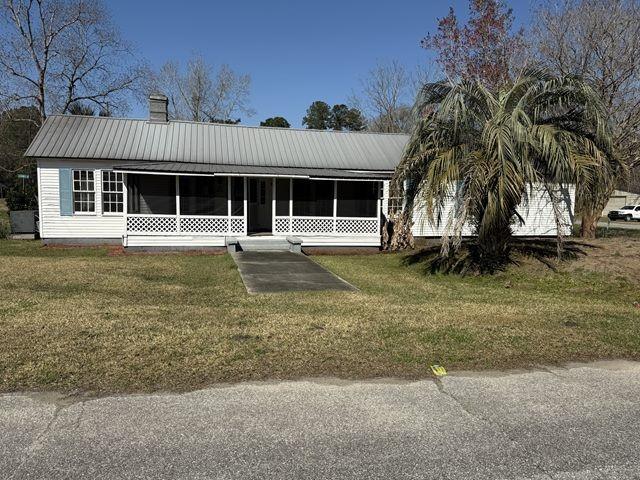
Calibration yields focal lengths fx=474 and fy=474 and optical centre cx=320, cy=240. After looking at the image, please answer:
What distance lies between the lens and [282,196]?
18.6 metres

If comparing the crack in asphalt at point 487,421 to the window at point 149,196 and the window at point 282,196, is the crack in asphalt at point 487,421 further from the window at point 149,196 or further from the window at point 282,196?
the window at point 282,196

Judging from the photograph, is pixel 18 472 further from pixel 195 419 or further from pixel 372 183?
pixel 372 183

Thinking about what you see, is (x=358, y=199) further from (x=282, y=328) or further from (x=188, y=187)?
(x=282, y=328)

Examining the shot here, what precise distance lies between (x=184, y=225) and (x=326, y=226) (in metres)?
4.89

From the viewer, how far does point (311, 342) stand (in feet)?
17.4

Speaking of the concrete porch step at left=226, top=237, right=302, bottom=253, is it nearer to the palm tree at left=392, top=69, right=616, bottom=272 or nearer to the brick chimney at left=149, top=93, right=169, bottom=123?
the palm tree at left=392, top=69, right=616, bottom=272

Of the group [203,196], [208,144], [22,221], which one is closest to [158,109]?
[208,144]

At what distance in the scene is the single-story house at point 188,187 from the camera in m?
15.9

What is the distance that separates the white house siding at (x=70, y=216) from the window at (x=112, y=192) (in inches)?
5.8

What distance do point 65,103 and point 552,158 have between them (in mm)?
28082

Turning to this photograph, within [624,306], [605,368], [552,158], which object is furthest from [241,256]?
[605,368]

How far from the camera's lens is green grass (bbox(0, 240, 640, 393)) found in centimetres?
448

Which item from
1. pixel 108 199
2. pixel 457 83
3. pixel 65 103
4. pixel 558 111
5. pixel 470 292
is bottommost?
pixel 470 292

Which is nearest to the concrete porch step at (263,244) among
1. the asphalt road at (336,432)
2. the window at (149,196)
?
the window at (149,196)
